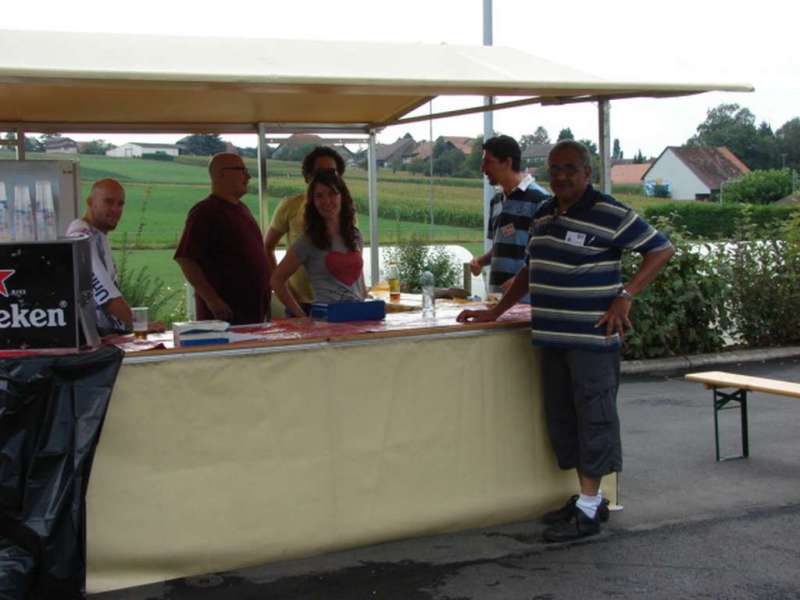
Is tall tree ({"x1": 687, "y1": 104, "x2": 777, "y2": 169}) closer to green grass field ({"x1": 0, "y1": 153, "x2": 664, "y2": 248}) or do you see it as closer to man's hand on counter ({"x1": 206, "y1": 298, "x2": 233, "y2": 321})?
green grass field ({"x1": 0, "y1": 153, "x2": 664, "y2": 248})

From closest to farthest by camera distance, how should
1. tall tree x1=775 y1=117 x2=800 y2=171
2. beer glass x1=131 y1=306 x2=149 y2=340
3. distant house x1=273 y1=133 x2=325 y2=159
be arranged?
beer glass x1=131 y1=306 x2=149 y2=340 → distant house x1=273 y1=133 x2=325 y2=159 → tall tree x1=775 y1=117 x2=800 y2=171

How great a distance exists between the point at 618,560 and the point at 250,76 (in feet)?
8.83

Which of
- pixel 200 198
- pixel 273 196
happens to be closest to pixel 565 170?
pixel 273 196

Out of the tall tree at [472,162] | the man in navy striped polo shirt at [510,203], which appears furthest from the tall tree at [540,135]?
the man in navy striped polo shirt at [510,203]

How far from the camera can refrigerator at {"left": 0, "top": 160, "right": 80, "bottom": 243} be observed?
4477 millimetres

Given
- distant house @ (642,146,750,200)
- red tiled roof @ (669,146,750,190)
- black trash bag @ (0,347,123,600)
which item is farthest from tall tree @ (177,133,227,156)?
red tiled roof @ (669,146,750,190)

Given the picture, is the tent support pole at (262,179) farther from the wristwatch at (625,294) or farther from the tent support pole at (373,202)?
the wristwatch at (625,294)

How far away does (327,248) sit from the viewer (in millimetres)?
5812

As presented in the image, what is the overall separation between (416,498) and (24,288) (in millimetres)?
2043

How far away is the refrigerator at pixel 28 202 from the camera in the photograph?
4477 millimetres

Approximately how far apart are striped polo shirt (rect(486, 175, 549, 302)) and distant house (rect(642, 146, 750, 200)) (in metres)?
54.5

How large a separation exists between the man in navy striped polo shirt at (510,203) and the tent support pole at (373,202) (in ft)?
7.46

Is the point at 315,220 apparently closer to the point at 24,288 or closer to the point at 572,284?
the point at 572,284

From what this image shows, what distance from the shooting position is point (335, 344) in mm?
4738
